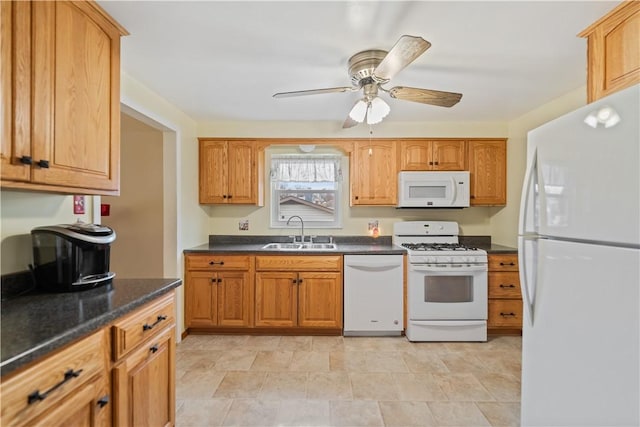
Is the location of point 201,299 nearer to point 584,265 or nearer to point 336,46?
point 336,46

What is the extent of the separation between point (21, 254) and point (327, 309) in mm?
2359

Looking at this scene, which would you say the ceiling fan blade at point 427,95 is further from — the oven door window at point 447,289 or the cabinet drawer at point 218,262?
the cabinet drawer at point 218,262

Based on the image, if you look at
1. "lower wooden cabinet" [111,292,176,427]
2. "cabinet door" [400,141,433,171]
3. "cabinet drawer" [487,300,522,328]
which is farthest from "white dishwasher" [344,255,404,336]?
"lower wooden cabinet" [111,292,176,427]

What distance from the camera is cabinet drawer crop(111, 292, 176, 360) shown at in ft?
3.86

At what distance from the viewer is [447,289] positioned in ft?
9.93

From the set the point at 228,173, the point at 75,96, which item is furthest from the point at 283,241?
the point at 75,96

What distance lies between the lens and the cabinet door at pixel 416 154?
346 cm

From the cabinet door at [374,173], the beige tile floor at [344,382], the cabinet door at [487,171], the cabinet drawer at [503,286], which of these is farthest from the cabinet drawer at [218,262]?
the cabinet door at [487,171]

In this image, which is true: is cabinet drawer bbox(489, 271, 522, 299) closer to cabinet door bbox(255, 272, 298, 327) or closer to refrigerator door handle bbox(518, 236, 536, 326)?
refrigerator door handle bbox(518, 236, 536, 326)

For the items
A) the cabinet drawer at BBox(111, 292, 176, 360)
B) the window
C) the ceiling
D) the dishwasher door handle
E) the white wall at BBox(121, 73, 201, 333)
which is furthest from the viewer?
the window

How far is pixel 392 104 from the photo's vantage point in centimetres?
290

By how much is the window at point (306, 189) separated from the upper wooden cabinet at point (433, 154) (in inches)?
32.6

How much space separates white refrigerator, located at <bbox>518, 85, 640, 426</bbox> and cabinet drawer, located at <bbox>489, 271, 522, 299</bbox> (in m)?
1.85

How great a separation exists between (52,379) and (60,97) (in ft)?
3.62
